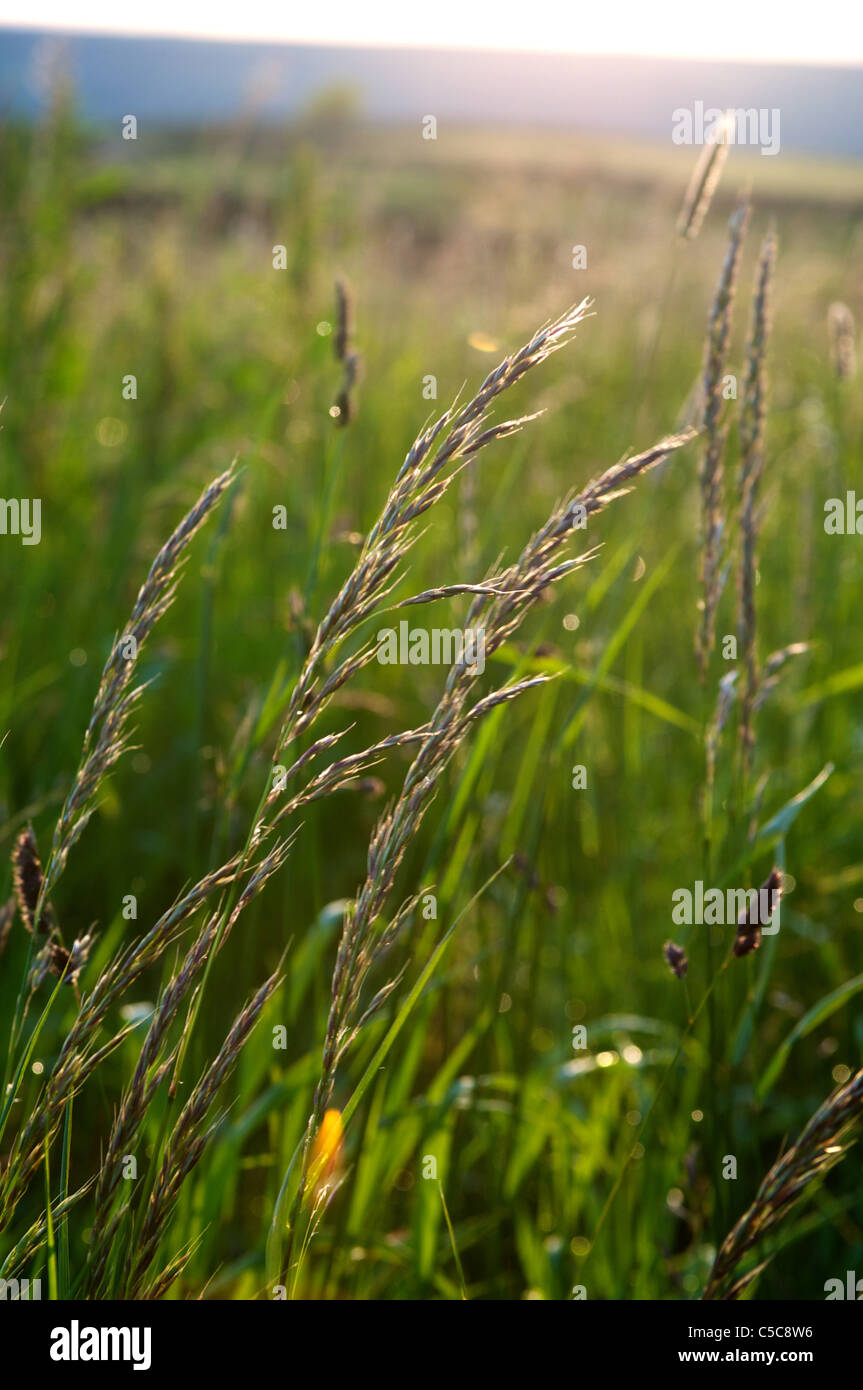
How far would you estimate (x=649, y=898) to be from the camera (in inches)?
84.7

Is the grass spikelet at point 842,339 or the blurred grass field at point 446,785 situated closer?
the blurred grass field at point 446,785

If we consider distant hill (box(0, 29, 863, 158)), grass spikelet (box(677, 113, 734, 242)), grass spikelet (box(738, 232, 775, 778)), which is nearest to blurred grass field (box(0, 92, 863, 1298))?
grass spikelet (box(677, 113, 734, 242))

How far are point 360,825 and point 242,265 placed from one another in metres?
3.67

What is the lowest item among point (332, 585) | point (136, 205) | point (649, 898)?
point (649, 898)

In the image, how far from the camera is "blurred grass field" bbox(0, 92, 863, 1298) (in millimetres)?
1344

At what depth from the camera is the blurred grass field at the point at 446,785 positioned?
4.41 feet

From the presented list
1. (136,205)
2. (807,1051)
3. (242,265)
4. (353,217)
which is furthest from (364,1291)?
(136,205)

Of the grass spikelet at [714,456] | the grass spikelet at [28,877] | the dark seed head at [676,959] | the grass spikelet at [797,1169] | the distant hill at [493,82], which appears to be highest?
the distant hill at [493,82]

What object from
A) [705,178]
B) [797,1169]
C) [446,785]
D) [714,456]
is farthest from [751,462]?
[446,785]

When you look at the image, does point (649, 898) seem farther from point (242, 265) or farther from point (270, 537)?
point (242, 265)

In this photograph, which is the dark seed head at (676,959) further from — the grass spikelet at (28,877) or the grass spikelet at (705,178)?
the grass spikelet at (705,178)

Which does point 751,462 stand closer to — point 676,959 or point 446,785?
point 676,959

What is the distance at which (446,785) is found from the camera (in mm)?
1725

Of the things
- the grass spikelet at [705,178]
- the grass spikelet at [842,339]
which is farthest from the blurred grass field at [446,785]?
the grass spikelet at [842,339]
